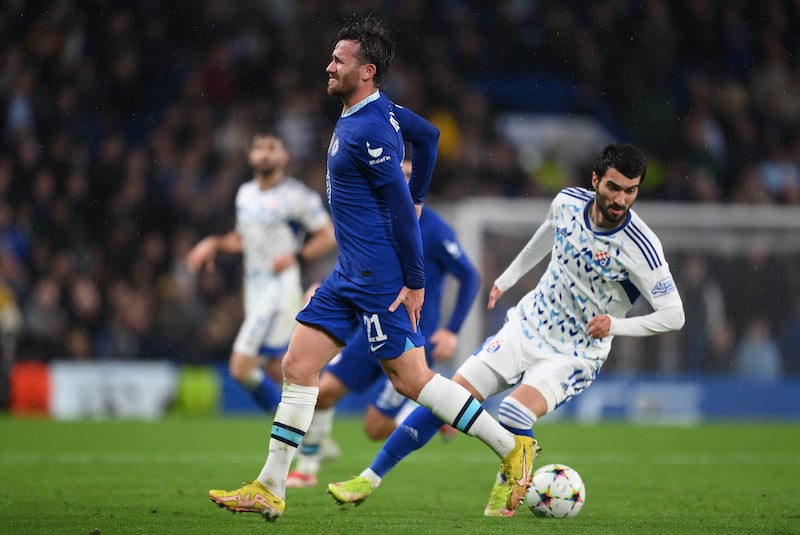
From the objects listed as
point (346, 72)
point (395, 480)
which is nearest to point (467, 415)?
point (346, 72)

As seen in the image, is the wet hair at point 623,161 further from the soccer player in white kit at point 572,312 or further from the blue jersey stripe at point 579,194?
the blue jersey stripe at point 579,194

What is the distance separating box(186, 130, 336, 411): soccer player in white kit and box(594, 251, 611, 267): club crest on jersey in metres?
3.75

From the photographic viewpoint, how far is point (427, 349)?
8844mm

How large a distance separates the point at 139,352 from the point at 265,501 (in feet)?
35.4

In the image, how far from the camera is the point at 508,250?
53.6 ft

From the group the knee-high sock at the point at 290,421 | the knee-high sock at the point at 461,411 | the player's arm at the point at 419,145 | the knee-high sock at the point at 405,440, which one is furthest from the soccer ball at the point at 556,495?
the player's arm at the point at 419,145

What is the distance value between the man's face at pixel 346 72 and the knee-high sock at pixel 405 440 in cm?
193

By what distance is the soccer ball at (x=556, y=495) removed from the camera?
6727 mm

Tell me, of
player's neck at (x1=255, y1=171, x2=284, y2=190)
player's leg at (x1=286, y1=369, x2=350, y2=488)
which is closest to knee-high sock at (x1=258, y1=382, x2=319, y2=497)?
player's leg at (x1=286, y1=369, x2=350, y2=488)

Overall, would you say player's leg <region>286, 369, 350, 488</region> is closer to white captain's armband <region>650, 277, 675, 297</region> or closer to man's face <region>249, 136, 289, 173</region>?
man's face <region>249, 136, 289, 173</region>

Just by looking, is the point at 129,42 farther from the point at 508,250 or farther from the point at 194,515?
the point at 194,515

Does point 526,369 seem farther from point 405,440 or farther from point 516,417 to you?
point 405,440

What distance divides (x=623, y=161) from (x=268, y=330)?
4.51m

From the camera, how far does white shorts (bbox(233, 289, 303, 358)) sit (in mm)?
10250
